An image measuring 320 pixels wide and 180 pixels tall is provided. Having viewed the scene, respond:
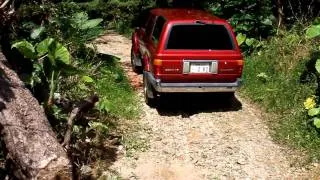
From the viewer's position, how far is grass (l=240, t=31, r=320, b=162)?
8.48 meters

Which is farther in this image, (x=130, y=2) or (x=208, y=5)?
(x=130, y=2)

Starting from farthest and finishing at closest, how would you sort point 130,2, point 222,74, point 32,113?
point 130,2 < point 222,74 < point 32,113

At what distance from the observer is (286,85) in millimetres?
10086

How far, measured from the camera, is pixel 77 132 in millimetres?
7836

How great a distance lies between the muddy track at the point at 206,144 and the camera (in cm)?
745

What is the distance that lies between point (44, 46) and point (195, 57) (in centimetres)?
266

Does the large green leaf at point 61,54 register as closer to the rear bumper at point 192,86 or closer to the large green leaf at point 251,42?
the rear bumper at point 192,86

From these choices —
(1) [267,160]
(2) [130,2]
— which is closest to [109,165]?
(1) [267,160]

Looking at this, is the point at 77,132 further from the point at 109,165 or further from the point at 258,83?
the point at 258,83

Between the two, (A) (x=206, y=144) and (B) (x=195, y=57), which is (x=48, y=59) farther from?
(A) (x=206, y=144)

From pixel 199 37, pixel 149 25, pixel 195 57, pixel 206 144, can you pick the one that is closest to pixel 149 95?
pixel 195 57

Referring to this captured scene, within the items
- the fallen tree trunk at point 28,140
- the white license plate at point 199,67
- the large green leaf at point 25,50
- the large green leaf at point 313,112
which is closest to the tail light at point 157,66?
the white license plate at point 199,67

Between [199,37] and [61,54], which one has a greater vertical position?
[61,54]

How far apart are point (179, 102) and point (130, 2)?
10.5m
